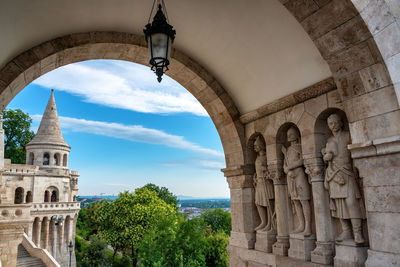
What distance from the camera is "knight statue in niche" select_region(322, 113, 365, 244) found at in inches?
130

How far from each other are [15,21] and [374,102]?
162 inches

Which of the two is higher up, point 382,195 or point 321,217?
point 382,195

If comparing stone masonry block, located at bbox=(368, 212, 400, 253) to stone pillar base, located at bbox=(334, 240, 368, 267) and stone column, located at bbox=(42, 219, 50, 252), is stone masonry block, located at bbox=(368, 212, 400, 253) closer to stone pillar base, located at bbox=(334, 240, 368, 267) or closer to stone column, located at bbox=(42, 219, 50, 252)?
stone pillar base, located at bbox=(334, 240, 368, 267)

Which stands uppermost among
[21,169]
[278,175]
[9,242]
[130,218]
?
[21,169]

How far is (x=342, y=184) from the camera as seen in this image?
3420 millimetres

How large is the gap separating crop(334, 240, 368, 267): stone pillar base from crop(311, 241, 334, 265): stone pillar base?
0.49 feet

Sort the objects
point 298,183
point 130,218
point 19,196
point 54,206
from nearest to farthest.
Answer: point 298,183, point 130,218, point 54,206, point 19,196

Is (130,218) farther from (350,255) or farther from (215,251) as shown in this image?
(350,255)

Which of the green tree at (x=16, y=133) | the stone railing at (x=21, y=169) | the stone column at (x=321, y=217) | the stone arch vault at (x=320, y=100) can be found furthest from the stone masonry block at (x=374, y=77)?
the green tree at (x=16, y=133)

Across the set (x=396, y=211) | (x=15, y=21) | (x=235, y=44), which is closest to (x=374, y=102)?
(x=396, y=211)

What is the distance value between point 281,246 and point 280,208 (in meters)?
0.53

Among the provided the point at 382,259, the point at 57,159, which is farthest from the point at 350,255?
the point at 57,159

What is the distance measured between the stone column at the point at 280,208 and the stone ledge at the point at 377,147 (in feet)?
5.36

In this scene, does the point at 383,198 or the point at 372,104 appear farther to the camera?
the point at 372,104
